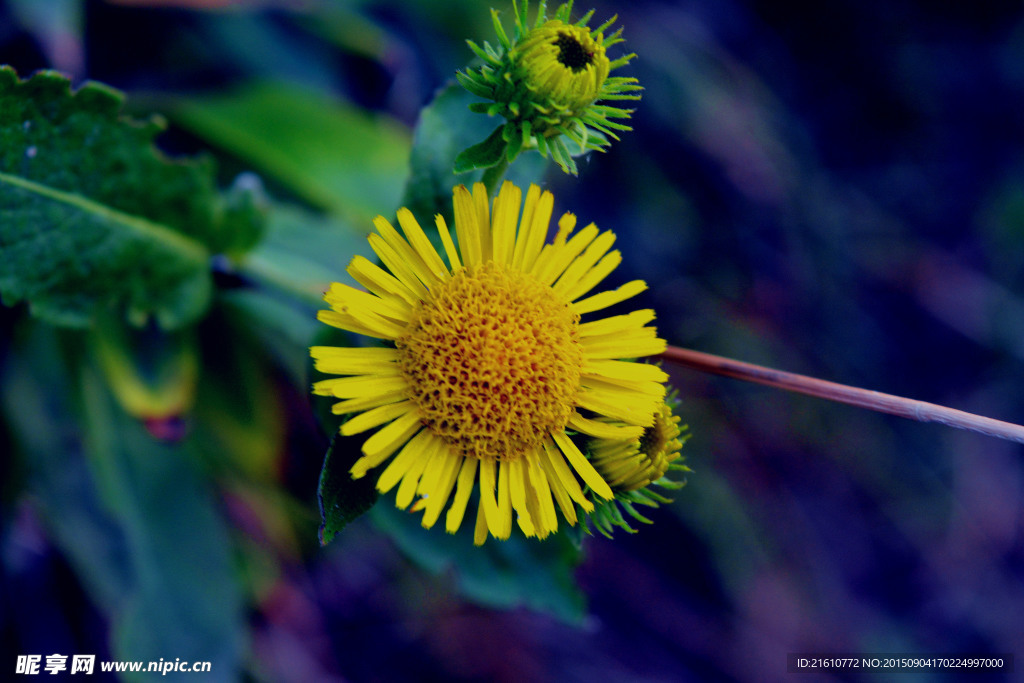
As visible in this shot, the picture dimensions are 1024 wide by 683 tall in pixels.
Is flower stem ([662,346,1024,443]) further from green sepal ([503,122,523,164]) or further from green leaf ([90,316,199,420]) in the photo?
green leaf ([90,316,199,420])

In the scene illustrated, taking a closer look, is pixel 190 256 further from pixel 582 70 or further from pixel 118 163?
pixel 582 70

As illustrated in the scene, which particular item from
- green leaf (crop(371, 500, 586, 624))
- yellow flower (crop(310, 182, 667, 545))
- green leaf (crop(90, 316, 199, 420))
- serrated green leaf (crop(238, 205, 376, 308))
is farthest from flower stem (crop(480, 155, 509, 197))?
green leaf (crop(90, 316, 199, 420))

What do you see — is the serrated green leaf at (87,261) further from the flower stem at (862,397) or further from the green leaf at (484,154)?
the flower stem at (862,397)

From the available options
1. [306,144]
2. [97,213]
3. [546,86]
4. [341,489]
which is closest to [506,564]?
[341,489]

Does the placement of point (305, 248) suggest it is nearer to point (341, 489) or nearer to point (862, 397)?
point (341, 489)

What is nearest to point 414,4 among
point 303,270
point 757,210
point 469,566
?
point 303,270

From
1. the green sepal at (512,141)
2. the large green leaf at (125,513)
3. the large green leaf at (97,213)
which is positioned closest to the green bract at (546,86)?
the green sepal at (512,141)
